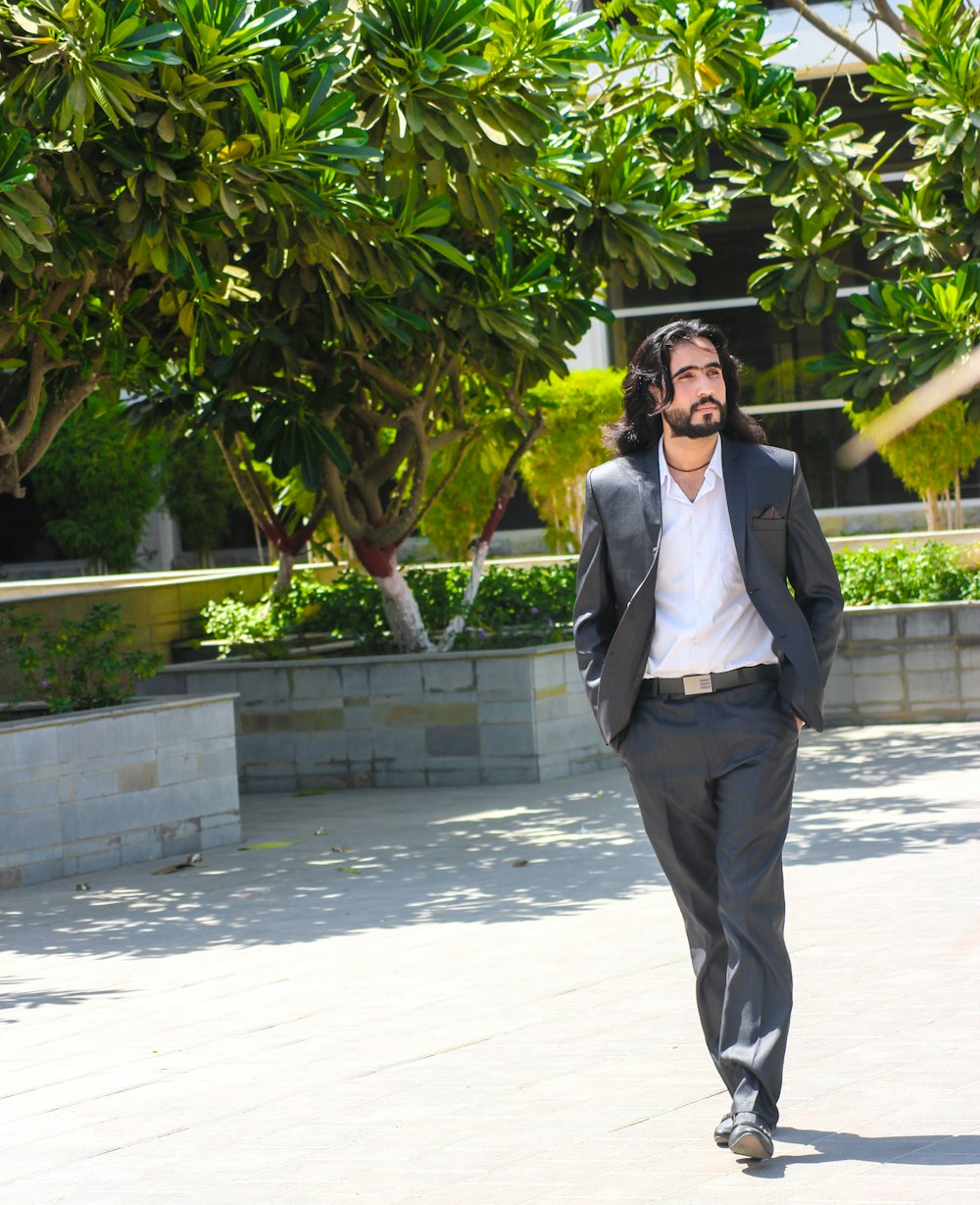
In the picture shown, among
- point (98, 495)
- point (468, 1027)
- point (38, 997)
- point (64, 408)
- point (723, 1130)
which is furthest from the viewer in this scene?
point (98, 495)

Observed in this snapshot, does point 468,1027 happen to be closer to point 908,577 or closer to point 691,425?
point 691,425

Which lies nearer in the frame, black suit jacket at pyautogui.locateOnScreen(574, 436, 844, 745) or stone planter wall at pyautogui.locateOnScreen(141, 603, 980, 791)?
black suit jacket at pyautogui.locateOnScreen(574, 436, 844, 745)

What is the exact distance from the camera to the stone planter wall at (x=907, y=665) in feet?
42.5

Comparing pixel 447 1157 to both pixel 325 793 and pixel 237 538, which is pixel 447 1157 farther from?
pixel 237 538

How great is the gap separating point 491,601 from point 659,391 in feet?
29.7

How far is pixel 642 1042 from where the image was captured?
513cm

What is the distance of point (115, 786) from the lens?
8.98m

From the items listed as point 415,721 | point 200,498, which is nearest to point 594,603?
point 415,721

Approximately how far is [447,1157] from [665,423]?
1843 millimetres

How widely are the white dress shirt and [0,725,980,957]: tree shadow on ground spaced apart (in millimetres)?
3228

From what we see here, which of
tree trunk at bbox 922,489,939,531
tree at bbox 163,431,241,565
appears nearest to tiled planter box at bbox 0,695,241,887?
tree trunk at bbox 922,489,939,531

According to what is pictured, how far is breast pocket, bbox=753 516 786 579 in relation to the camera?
4.17 meters

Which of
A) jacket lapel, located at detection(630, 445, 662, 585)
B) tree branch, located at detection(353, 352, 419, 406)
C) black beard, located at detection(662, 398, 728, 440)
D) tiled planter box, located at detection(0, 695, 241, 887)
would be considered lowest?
tiled planter box, located at detection(0, 695, 241, 887)

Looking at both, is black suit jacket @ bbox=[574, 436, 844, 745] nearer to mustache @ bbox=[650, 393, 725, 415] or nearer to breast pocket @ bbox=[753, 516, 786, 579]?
Answer: breast pocket @ bbox=[753, 516, 786, 579]
